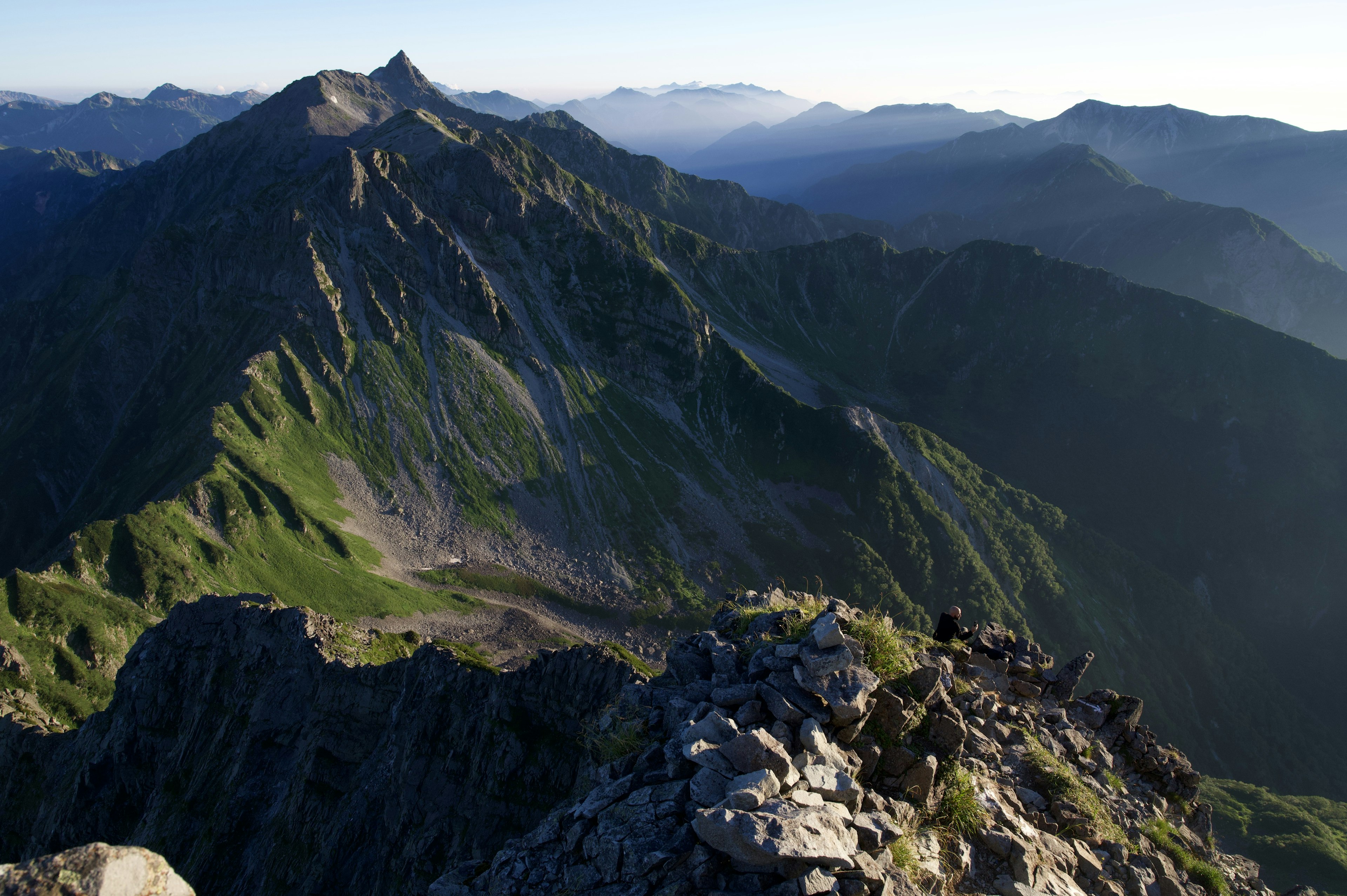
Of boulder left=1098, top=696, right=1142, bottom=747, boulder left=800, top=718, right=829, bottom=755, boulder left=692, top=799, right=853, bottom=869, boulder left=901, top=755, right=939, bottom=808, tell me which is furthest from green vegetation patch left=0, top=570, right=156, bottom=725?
boulder left=1098, top=696, right=1142, bottom=747

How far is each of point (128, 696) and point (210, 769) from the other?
10.6m

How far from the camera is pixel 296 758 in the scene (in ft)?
134

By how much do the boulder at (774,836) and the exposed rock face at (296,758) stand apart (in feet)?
89.0

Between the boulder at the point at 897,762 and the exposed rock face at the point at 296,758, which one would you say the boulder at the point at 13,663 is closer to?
the exposed rock face at the point at 296,758

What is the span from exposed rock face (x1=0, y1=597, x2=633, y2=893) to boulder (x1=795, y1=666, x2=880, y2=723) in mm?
24933

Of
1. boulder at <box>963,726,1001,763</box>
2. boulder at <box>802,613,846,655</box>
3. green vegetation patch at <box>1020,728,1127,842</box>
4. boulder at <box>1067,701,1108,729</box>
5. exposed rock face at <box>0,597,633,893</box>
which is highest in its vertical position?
boulder at <box>802,613,846,655</box>

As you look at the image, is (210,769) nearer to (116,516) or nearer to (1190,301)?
(116,516)

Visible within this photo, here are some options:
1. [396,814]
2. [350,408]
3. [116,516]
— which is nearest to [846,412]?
[350,408]

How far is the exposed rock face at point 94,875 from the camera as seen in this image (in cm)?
827

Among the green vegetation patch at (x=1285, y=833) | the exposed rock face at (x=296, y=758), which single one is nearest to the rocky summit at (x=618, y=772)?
the exposed rock face at (x=296, y=758)

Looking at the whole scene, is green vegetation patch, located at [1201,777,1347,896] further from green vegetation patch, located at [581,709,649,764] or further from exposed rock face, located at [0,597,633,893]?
green vegetation patch, located at [581,709,649,764]

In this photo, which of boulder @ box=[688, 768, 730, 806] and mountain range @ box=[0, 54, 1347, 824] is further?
mountain range @ box=[0, 54, 1347, 824]

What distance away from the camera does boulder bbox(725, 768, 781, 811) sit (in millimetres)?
10891

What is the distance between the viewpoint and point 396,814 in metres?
36.2
